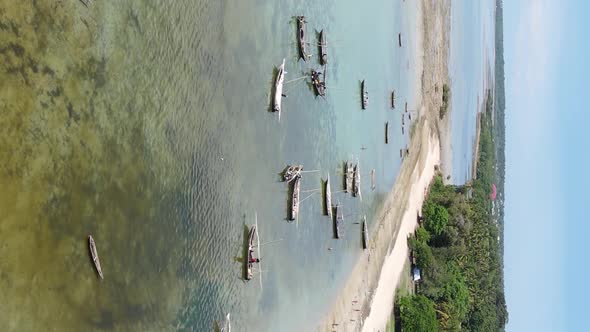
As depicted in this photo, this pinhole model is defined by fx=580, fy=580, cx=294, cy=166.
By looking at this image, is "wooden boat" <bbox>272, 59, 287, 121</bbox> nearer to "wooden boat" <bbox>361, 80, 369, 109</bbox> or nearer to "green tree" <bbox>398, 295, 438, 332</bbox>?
"wooden boat" <bbox>361, 80, 369, 109</bbox>

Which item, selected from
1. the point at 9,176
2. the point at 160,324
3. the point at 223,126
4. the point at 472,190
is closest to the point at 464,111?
the point at 472,190

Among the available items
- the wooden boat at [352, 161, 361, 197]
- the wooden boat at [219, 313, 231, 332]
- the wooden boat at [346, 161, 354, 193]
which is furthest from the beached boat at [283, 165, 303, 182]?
the wooden boat at [352, 161, 361, 197]

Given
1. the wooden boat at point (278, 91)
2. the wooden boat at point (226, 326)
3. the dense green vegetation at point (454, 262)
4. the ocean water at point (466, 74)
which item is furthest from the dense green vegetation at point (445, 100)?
the wooden boat at point (226, 326)

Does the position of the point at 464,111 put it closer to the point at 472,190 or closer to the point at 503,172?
the point at 472,190

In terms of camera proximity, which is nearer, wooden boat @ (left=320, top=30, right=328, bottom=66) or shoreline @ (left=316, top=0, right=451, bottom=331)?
wooden boat @ (left=320, top=30, right=328, bottom=66)

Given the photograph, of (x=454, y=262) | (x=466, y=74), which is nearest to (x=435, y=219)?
(x=454, y=262)

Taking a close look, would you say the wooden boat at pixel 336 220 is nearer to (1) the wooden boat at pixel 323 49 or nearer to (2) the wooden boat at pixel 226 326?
(1) the wooden boat at pixel 323 49
